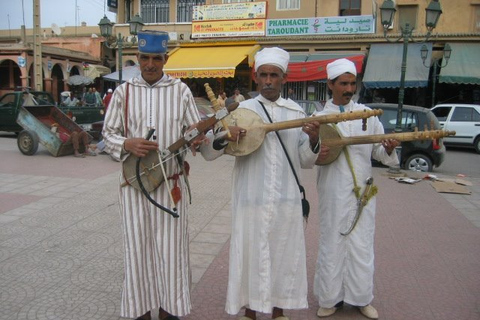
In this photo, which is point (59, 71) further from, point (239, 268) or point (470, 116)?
point (239, 268)

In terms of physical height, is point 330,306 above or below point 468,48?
below

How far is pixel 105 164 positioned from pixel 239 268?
25.5 feet

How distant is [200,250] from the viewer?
4773mm

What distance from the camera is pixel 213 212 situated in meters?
6.30

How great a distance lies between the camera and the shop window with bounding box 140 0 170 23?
22.6 meters

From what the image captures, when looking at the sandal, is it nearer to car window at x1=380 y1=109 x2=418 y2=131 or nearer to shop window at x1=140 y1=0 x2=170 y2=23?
car window at x1=380 y1=109 x2=418 y2=131

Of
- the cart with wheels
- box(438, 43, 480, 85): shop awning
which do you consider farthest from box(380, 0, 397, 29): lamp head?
box(438, 43, 480, 85): shop awning

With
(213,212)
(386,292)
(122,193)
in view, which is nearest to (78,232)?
(213,212)

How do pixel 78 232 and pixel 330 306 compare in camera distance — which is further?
pixel 78 232

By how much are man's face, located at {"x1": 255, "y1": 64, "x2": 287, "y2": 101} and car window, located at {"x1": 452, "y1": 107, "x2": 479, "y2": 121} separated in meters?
13.2

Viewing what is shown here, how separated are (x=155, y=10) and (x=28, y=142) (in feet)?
44.7

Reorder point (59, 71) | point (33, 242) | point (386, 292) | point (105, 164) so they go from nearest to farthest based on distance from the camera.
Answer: point (386, 292) → point (33, 242) → point (105, 164) → point (59, 71)

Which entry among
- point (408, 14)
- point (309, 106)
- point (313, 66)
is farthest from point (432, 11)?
point (408, 14)

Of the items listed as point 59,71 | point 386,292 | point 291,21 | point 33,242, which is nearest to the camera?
point 386,292
